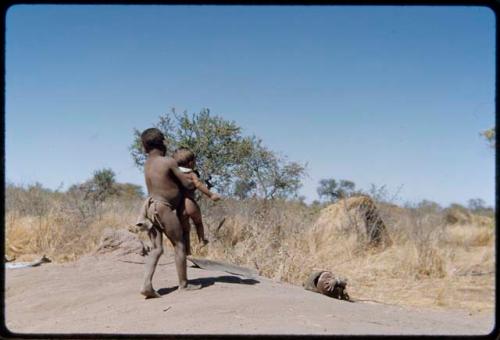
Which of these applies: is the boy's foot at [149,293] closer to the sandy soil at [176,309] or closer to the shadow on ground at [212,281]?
the sandy soil at [176,309]

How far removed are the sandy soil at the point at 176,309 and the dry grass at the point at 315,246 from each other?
2359 mm

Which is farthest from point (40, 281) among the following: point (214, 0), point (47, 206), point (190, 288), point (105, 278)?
point (47, 206)

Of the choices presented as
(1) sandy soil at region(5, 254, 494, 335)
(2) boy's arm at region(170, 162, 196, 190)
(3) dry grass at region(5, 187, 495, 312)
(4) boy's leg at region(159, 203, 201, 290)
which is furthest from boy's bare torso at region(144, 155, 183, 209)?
(3) dry grass at region(5, 187, 495, 312)

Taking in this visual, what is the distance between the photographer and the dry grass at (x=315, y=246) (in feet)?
34.9

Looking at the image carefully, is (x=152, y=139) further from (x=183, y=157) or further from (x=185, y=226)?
(x=185, y=226)

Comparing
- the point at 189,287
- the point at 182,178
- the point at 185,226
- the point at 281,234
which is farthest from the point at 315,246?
the point at 182,178

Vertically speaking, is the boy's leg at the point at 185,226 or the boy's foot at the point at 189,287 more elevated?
the boy's leg at the point at 185,226

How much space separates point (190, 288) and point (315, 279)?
114 inches

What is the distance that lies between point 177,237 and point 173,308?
779 mm

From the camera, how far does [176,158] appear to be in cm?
641

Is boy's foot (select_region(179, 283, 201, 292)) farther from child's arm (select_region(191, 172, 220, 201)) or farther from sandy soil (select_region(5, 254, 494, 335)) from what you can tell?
child's arm (select_region(191, 172, 220, 201))

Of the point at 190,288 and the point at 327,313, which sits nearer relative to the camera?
the point at 327,313

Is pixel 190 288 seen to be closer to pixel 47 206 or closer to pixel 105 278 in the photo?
pixel 105 278

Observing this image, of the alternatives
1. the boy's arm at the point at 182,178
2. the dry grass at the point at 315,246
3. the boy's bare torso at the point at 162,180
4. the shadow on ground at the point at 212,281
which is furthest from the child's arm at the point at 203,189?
the dry grass at the point at 315,246
